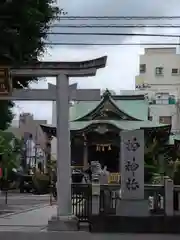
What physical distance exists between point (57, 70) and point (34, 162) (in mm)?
40955

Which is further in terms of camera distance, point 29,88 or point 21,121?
point 21,121

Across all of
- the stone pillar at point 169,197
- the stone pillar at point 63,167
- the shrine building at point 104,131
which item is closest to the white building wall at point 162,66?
the shrine building at point 104,131

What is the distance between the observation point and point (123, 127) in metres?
34.9

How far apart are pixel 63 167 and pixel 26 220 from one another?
2776 mm

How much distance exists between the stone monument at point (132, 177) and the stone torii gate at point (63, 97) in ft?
4.62

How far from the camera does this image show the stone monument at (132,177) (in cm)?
1478

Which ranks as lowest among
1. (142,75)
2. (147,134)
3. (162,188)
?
(162,188)

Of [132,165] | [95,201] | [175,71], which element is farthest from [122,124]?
[175,71]

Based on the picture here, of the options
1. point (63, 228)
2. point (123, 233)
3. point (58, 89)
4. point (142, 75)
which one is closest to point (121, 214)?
point (123, 233)

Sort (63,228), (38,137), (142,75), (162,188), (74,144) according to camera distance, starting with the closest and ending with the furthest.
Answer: (63,228), (162,188), (74,144), (38,137), (142,75)

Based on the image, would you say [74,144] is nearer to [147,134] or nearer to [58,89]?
[147,134]

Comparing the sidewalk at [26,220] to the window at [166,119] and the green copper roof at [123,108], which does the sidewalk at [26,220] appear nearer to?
the green copper roof at [123,108]

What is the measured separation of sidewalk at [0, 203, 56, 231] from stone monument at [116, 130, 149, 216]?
2358 millimetres

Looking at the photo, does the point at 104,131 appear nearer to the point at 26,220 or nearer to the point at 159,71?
the point at 26,220
